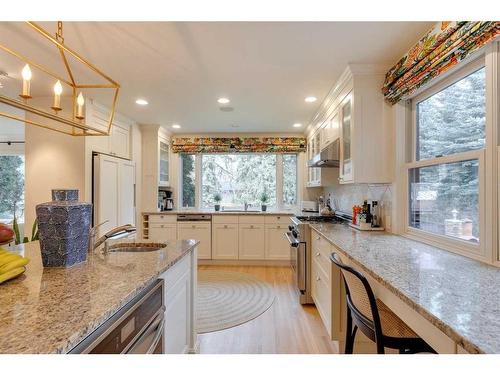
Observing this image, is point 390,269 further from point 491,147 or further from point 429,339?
point 491,147

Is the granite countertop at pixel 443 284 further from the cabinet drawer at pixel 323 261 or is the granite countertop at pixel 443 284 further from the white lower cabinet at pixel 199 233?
the white lower cabinet at pixel 199 233

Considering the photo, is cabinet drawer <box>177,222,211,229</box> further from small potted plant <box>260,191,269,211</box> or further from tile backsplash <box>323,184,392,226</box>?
tile backsplash <box>323,184,392,226</box>

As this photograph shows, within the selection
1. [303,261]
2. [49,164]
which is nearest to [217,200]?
[303,261]

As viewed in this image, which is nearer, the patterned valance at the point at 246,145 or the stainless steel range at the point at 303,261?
the stainless steel range at the point at 303,261

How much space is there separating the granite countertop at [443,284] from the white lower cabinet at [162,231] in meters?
3.19

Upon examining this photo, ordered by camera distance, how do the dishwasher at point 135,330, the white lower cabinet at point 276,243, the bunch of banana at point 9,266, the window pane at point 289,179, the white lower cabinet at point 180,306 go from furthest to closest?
the window pane at point 289,179 → the white lower cabinet at point 276,243 → the white lower cabinet at point 180,306 → the bunch of banana at point 9,266 → the dishwasher at point 135,330

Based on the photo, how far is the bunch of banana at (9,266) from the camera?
1002mm

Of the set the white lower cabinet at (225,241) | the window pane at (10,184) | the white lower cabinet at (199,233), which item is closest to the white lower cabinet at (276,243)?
the white lower cabinet at (225,241)

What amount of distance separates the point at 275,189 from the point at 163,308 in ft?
12.8

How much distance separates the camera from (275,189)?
5043mm

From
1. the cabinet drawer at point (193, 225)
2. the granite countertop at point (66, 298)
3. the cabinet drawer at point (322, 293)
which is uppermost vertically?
the granite countertop at point (66, 298)

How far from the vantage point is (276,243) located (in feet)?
14.3
